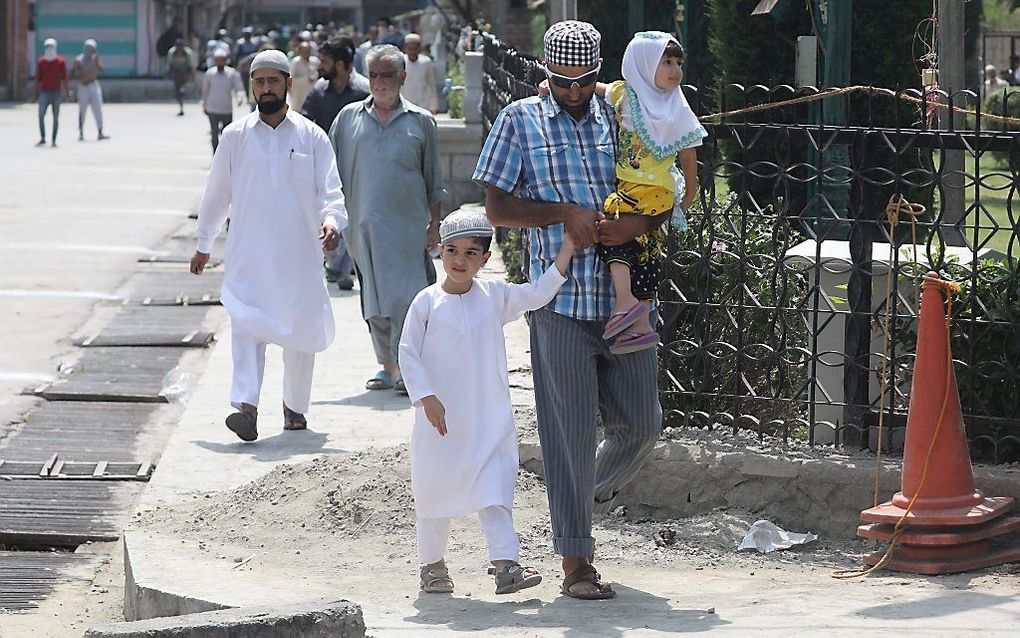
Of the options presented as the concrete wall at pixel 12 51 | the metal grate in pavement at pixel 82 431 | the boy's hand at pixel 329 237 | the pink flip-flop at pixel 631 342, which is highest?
the concrete wall at pixel 12 51

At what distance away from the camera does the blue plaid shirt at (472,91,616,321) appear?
195 inches

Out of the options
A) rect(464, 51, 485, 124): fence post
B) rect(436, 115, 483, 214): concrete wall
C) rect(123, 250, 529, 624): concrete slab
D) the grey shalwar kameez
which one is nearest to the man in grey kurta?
the grey shalwar kameez

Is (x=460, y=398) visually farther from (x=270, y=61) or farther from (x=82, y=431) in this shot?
(x=82, y=431)

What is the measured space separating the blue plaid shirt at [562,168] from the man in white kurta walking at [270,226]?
260cm

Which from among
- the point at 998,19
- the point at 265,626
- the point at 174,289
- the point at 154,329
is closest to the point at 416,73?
the point at 174,289

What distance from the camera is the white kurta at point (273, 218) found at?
7.57m

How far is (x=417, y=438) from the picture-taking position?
5.09m

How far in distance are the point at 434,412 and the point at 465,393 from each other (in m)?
0.17

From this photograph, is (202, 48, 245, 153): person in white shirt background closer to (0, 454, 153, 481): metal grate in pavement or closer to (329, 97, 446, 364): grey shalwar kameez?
(329, 97, 446, 364): grey shalwar kameez

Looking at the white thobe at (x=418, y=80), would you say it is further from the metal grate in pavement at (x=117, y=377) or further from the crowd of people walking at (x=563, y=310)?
the crowd of people walking at (x=563, y=310)

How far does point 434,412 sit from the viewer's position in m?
4.90

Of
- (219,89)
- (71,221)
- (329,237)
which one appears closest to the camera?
(329,237)

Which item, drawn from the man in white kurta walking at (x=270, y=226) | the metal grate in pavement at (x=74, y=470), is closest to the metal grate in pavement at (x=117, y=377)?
the metal grate in pavement at (x=74, y=470)

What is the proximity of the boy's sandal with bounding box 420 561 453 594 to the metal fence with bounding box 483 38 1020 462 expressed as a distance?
149 cm
